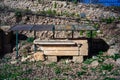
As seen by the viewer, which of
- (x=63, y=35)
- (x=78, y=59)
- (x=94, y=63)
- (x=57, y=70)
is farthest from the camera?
(x=63, y=35)

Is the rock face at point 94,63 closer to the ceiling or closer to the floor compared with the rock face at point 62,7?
closer to the floor

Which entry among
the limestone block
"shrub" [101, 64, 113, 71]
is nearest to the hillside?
"shrub" [101, 64, 113, 71]

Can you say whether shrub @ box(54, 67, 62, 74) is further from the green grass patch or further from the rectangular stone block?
the green grass patch

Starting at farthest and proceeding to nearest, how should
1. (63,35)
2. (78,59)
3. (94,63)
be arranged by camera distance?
(63,35) → (78,59) → (94,63)

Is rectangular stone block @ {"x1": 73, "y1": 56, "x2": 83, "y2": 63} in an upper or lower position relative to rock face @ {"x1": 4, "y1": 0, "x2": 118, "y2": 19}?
lower

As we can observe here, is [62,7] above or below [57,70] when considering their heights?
above

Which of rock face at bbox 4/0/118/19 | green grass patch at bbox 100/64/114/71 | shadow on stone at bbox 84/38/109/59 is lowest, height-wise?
shadow on stone at bbox 84/38/109/59

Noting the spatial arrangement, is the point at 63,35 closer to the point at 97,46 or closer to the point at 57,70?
the point at 97,46

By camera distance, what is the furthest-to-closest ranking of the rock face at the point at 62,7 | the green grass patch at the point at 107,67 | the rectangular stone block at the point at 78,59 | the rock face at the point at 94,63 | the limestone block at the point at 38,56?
the rock face at the point at 62,7 → the limestone block at the point at 38,56 → the rectangular stone block at the point at 78,59 → the rock face at the point at 94,63 → the green grass patch at the point at 107,67

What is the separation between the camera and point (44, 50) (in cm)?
1262

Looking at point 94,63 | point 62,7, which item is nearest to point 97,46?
point 94,63

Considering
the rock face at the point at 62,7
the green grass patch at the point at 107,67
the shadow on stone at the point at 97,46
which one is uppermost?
the rock face at the point at 62,7

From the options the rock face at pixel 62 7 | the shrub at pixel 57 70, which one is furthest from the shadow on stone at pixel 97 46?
Answer: the shrub at pixel 57 70

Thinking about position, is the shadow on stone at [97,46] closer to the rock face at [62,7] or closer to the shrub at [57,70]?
the rock face at [62,7]
